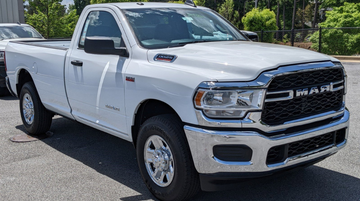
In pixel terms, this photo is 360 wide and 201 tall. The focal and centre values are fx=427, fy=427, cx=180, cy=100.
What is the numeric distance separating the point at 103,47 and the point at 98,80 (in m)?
0.51

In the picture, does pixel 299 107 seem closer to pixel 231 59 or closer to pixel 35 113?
pixel 231 59

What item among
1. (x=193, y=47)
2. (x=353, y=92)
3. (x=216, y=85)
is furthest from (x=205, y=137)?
(x=353, y=92)

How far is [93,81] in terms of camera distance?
4930 mm

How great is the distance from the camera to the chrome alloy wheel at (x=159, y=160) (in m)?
4.00

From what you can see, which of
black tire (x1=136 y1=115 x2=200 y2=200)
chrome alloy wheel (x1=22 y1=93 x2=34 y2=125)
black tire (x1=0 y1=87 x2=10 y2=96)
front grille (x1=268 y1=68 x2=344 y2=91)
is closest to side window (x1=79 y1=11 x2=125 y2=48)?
black tire (x1=136 y1=115 x2=200 y2=200)

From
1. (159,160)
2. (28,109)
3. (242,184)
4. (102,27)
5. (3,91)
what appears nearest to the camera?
(242,184)

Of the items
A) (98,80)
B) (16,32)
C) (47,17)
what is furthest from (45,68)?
(47,17)

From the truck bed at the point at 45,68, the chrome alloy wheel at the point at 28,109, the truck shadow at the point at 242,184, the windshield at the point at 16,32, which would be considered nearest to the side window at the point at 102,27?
the truck bed at the point at 45,68

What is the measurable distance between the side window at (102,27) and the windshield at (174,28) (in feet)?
0.73

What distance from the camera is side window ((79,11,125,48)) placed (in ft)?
16.1

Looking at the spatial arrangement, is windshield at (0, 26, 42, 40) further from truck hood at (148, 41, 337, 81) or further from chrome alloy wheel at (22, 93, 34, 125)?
truck hood at (148, 41, 337, 81)

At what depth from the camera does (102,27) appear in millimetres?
5211

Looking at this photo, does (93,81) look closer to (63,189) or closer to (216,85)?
(63,189)

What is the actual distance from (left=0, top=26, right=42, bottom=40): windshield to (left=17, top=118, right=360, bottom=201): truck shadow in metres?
6.97
